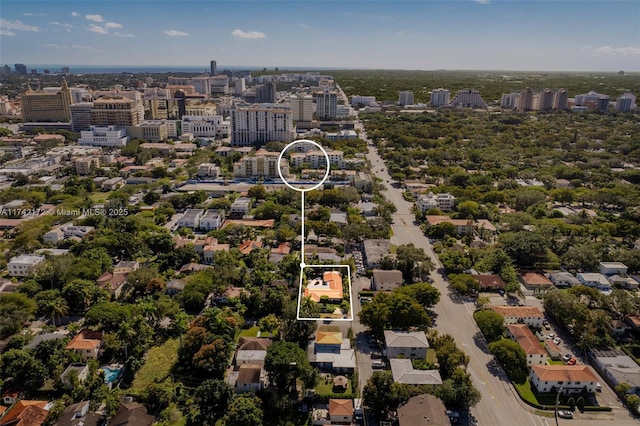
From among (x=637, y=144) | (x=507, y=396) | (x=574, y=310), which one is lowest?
(x=507, y=396)

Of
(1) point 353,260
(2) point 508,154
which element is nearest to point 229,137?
(2) point 508,154

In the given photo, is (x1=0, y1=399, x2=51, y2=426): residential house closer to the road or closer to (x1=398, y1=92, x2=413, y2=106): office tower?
the road

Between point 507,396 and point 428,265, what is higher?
point 428,265

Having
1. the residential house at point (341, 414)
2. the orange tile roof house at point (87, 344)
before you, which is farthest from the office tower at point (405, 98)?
the residential house at point (341, 414)

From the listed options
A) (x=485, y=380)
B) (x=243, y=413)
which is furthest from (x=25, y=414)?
(x=485, y=380)

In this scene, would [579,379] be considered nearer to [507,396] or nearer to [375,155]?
[507,396]

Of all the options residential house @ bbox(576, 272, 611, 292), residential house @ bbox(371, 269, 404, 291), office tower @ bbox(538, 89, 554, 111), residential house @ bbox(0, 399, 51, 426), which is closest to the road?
residential house @ bbox(371, 269, 404, 291)

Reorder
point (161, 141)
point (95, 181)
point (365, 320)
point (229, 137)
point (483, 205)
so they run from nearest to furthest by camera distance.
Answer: point (365, 320), point (483, 205), point (95, 181), point (161, 141), point (229, 137)

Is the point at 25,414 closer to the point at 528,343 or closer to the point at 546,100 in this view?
the point at 528,343
